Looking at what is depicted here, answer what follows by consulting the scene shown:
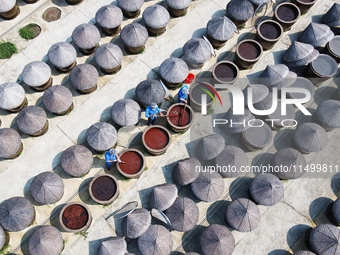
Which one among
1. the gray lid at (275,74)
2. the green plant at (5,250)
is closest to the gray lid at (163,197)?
the green plant at (5,250)

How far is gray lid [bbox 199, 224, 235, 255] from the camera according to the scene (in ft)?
47.1

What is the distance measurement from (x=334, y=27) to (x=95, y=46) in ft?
46.1

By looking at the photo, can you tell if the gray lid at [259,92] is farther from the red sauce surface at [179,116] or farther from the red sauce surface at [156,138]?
the red sauce surface at [156,138]

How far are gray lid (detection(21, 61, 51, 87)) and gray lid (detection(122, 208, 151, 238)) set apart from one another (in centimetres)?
816

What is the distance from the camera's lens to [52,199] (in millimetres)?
15133

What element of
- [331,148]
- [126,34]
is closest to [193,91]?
[126,34]

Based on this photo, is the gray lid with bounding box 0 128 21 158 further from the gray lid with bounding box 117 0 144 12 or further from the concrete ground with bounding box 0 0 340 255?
the gray lid with bounding box 117 0 144 12

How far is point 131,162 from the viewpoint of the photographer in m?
16.3

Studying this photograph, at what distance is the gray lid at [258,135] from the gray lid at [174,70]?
4.31 metres

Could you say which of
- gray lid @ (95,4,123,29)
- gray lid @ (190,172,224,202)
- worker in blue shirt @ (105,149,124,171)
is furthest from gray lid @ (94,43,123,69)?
gray lid @ (190,172,224,202)

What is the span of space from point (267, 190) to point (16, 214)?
36.7 ft

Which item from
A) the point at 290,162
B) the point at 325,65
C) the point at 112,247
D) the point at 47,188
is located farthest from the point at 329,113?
the point at 47,188

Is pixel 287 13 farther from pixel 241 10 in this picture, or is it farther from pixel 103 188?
pixel 103 188

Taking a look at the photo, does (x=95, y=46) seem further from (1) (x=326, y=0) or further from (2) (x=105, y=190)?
(1) (x=326, y=0)
